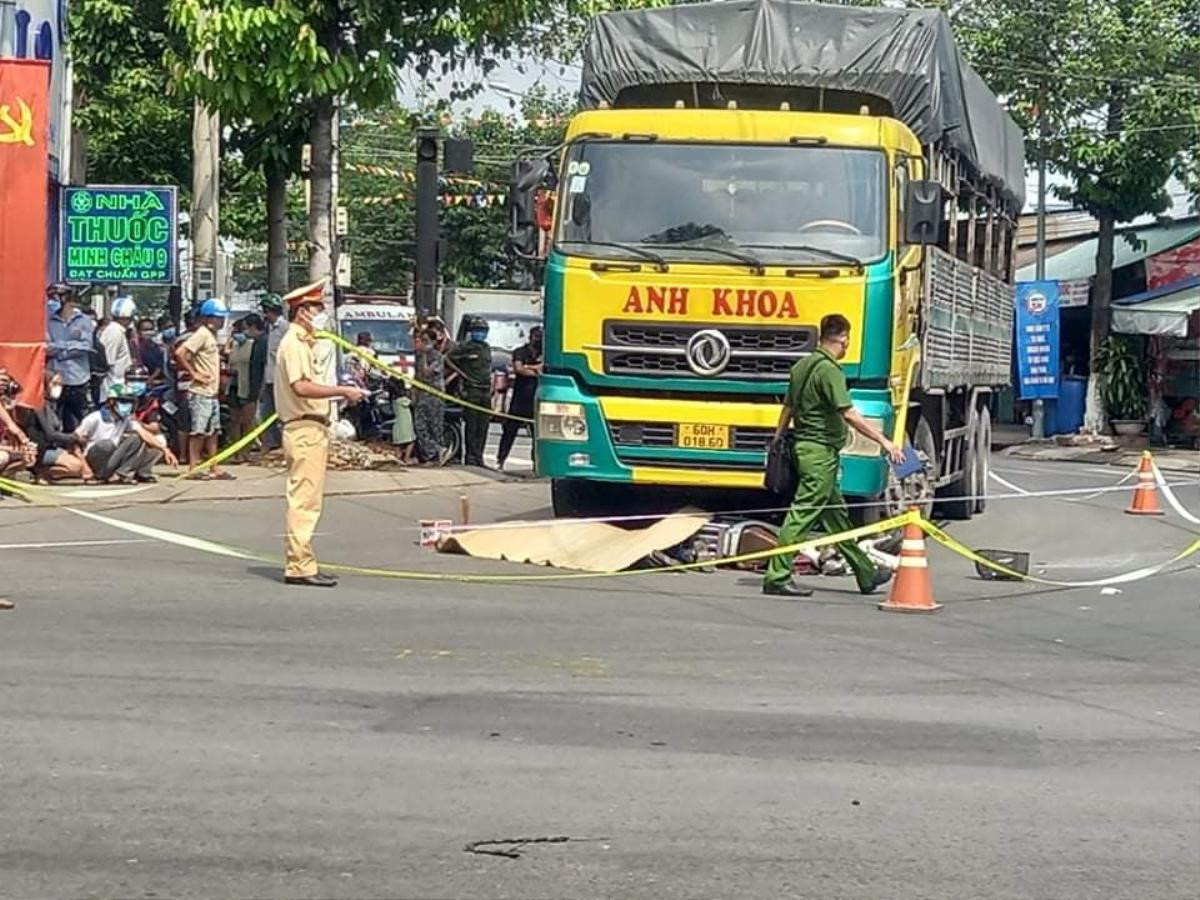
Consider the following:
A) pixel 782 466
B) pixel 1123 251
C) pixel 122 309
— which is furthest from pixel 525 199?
pixel 1123 251

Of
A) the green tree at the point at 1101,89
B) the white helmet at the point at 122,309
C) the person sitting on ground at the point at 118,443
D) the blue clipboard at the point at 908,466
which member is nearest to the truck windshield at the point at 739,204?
the blue clipboard at the point at 908,466

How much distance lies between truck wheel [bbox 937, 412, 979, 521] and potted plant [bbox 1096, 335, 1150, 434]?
54.7 feet

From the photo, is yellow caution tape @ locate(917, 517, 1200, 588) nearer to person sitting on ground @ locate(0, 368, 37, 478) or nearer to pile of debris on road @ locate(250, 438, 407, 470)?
person sitting on ground @ locate(0, 368, 37, 478)

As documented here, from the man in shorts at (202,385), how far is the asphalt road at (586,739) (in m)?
6.52

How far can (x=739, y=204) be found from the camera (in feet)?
44.8

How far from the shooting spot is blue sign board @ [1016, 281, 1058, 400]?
34.8m

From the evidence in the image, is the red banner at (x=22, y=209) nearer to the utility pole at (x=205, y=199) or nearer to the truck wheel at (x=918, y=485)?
the truck wheel at (x=918, y=485)

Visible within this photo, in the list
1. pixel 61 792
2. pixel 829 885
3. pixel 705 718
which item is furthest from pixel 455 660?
pixel 829 885

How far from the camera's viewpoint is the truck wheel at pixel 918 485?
575 inches

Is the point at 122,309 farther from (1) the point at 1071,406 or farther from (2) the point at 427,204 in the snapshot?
(1) the point at 1071,406

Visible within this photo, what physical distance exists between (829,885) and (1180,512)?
48.7 feet

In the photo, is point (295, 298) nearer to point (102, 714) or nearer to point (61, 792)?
point (102, 714)

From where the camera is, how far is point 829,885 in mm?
5602

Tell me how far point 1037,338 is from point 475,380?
1645 centimetres
